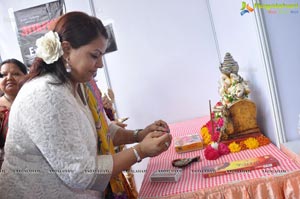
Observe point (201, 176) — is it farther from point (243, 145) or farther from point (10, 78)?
point (10, 78)

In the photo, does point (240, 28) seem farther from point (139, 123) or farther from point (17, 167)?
point (139, 123)

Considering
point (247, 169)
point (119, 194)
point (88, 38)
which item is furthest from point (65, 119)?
point (247, 169)

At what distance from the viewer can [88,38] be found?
89 cm

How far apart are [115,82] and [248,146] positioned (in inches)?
60.9

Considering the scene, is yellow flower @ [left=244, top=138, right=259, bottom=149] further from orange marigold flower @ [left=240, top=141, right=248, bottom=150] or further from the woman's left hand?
the woman's left hand

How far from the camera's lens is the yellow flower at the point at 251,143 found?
1312 millimetres

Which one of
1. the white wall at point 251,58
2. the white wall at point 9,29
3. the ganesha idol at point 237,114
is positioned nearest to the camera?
the white wall at point 251,58

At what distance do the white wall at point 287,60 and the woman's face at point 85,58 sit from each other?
2.24 ft

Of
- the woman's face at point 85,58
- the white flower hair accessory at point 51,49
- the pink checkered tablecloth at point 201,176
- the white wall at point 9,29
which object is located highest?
the white wall at point 9,29

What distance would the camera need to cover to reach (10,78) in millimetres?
1690

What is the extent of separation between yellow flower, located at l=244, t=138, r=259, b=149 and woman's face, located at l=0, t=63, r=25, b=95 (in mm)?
1262

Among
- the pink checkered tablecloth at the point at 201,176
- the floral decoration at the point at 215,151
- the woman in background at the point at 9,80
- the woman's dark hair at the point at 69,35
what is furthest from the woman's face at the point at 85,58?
the woman in background at the point at 9,80

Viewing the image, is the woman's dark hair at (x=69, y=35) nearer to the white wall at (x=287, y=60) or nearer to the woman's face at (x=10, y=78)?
the white wall at (x=287, y=60)

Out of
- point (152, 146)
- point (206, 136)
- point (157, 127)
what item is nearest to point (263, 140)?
point (206, 136)
